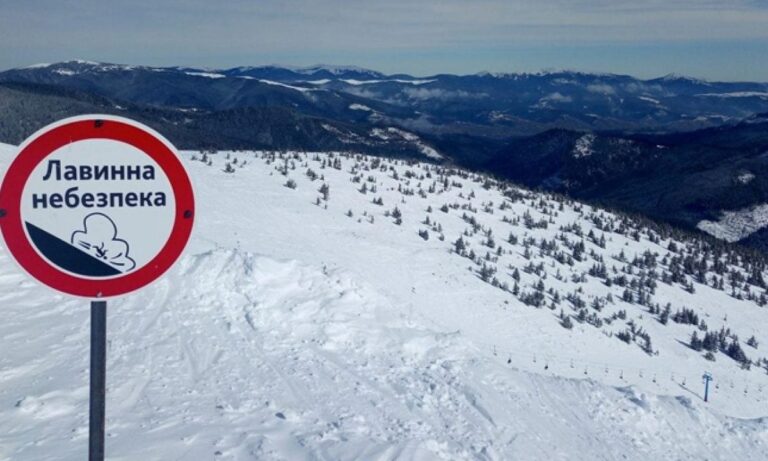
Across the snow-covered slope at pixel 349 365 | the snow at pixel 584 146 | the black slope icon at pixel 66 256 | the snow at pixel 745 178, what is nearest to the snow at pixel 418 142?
the snow at pixel 584 146

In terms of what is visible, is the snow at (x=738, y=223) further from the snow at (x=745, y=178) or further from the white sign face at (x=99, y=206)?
the white sign face at (x=99, y=206)

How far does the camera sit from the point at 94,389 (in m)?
2.94

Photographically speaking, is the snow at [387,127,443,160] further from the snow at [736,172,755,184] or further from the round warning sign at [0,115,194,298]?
the round warning sign at [0,115,194,298]

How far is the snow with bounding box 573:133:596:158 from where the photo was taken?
12888 centimetres

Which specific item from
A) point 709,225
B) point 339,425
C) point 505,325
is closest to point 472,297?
point 505,325

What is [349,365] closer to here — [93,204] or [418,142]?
[93,204]

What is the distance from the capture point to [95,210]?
2859 millimetres

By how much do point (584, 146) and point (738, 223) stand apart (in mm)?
64667

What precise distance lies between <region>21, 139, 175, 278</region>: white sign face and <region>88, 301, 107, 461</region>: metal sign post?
19 cm

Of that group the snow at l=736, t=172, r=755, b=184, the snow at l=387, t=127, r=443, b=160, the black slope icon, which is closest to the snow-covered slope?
the black slope icon

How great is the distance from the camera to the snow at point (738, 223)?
216ft

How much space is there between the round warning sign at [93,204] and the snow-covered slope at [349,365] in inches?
72.7

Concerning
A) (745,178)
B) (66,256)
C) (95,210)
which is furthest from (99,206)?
(745,178)

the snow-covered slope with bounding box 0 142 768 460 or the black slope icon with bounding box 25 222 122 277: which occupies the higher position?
the black slope icon with bounding box 25 222 122 277
